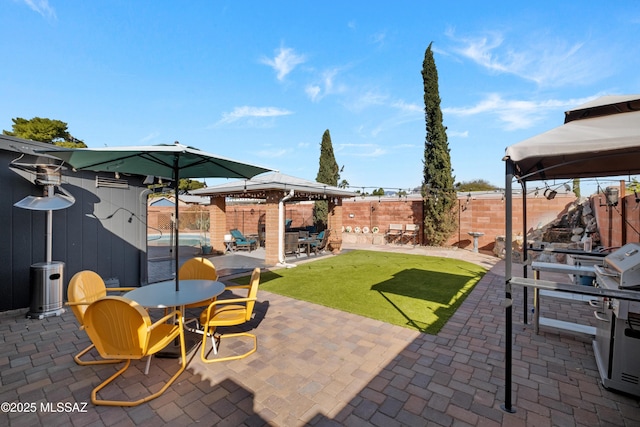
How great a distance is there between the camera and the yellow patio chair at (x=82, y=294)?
108 inches

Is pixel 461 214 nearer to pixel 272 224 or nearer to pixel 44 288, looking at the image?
pixel 272 224

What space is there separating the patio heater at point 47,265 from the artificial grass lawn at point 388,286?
11.2ft

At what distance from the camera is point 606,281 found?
2.78 meters

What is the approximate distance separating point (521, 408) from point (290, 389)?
6.32 ft

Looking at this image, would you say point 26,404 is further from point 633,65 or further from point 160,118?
point 160,118

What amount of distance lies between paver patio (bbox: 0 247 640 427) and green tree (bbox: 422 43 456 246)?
366 inches

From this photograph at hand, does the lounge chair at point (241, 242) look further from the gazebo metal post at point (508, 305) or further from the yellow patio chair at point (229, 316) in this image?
the gazebo metal post at point (508, 305)

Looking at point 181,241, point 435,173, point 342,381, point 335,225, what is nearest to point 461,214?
point 435,173

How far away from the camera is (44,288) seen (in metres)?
4.27

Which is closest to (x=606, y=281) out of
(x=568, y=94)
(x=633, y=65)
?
(x=633, y=65)

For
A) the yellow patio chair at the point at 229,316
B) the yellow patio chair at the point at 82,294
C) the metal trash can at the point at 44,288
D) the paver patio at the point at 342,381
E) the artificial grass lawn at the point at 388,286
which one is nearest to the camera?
the paver patio at the point at 342,381

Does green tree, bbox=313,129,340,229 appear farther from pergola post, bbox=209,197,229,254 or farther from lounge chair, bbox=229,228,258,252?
pergola post, bbox=209,197,229,254

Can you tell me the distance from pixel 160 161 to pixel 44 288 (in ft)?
9.70

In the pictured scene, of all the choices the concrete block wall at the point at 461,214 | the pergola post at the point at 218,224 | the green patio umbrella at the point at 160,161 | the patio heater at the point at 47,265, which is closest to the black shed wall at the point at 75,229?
the patio heater at the point at 47,265
